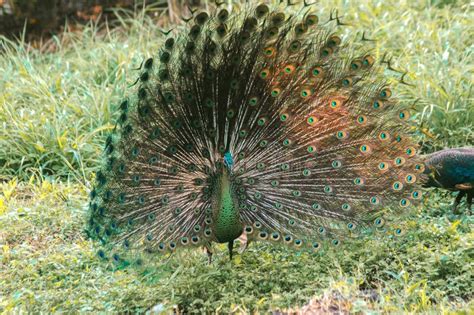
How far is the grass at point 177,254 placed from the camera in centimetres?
563

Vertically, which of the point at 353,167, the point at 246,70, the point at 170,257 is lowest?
the point at 170,257

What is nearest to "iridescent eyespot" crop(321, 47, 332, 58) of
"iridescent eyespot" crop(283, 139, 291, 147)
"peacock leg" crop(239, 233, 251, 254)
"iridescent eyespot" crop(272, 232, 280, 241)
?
"iridescent eyespot" crop(283, 139, 291, 147)

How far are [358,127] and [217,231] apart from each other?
1302mm

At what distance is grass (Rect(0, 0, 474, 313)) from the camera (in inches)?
222

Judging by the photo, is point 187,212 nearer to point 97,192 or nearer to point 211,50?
point 97,192

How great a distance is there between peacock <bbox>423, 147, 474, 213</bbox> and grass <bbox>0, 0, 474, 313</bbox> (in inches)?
11.5

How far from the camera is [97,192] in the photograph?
6.00 metres

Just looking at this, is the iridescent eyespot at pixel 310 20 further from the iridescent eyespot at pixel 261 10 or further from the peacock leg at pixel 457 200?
the peacock leg at pixel 457 200

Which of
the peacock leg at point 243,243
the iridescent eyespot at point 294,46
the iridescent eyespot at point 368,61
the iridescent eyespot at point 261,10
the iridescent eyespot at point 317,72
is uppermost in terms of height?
the iridescent eyespot at point 261,10

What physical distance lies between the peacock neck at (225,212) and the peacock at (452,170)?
1510 millimetres

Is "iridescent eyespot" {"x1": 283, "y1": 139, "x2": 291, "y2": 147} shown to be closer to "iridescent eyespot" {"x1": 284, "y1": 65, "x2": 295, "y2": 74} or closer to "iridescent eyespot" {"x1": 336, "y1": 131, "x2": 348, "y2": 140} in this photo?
"iridescent eyespot" {"x1": 336, "y1": 131, "x2": 348, "y2": 140}

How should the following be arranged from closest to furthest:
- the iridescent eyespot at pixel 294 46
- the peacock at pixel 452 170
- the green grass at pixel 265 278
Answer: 1. the green grass at pixel 265 278
2. the iridescent eyespot at pixel 294 46
3. the peacock at pixel 452 170

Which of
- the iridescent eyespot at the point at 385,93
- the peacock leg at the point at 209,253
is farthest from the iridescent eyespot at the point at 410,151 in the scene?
the peacock leg at the point at 209,253

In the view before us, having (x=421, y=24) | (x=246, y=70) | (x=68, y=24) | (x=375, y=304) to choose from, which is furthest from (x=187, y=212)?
(x=68, y=24)
